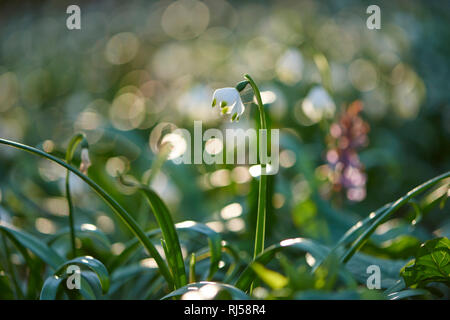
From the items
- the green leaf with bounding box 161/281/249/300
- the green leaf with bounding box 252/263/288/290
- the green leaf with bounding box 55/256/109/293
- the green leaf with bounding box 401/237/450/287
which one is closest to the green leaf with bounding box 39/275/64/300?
the green leaf with bounding box 55/256/109/293

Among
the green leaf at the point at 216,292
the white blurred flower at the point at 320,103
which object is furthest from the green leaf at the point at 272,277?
the white blurred flower at the point at 320,103

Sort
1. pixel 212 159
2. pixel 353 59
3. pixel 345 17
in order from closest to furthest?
pixel 212 159 → pixel 353 59 → pixel 345 17

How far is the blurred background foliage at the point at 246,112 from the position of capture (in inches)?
70.2

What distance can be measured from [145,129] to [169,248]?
1.89 metres

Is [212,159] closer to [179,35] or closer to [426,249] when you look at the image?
[426,249]

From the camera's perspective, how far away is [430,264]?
964 millimetres

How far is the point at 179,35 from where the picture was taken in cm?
499

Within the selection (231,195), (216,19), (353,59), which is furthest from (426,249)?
(216,19)

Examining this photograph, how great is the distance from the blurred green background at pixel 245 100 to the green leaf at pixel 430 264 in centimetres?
48

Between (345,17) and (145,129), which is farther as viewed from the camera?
(345,17)

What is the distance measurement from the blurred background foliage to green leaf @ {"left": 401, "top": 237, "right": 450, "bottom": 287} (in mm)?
275

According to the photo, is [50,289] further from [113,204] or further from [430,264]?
[430,264]

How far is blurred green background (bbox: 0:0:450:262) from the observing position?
189cm

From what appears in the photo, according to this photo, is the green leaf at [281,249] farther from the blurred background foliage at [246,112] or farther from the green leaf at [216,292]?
the blurred background foliage at [246,112]
